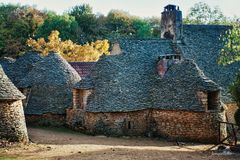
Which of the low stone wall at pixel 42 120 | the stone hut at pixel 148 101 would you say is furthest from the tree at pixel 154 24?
the low stone wall at pixel 42 120

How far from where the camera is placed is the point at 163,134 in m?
31.2

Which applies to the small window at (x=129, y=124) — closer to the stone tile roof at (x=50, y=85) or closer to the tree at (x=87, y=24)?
the stone tile roof at (x=50, y=85)

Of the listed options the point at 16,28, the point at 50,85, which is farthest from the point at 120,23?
the point at 50,85

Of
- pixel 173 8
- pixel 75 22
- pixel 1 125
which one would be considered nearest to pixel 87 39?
pixel 75 22

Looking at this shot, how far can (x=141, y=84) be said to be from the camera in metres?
33.2

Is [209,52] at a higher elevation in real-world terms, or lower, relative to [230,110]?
higher

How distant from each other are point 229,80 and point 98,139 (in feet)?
40.7

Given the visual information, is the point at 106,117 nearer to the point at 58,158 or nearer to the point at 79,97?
the point at 79,97

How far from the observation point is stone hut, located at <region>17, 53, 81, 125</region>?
113ft

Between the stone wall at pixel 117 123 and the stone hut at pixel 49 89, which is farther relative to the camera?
the stone hut at pixel 49 89

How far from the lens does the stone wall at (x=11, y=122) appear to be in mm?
25562

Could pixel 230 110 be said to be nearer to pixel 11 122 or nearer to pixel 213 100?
pixel 213 100

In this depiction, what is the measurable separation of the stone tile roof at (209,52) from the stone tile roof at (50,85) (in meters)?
9.81

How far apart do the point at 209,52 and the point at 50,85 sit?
13.3 meters
